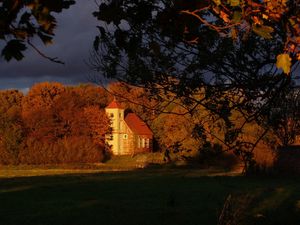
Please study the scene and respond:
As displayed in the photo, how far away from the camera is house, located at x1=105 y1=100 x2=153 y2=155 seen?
3708 inches

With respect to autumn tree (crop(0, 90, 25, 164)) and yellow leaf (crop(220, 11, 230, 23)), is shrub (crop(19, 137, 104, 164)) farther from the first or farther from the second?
yellow leaf (crop(220, 11, 230, 23))

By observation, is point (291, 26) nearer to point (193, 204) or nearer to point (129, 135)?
point (193, 204)

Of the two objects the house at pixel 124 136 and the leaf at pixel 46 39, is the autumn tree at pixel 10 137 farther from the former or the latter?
the leaf at pixel 46 39

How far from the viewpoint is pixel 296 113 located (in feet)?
34.0

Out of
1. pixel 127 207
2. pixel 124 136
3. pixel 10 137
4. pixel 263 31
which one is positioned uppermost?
pixel 124 136

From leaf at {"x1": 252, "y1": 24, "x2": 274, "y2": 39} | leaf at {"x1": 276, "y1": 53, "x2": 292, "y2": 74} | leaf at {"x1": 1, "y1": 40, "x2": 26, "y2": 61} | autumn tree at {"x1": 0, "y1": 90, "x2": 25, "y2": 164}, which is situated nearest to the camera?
leaf at {"x1": 276, "y1": 53, "x2": 292, "y2": 74}

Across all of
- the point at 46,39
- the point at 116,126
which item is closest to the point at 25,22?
the point at 46,39

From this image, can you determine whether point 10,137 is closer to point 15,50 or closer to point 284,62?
point 15,50

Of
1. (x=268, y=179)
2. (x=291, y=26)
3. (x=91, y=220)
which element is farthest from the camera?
(x=268, y=179)

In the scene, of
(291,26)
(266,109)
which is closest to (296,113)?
(266,109)

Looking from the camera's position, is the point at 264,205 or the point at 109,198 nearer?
the point at 264,205

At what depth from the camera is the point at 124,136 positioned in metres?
96.8

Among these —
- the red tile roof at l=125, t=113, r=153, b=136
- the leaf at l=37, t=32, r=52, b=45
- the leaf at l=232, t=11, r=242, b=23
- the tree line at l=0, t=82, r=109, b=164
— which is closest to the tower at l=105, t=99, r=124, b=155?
the red tile roof at l=125, t=113, r=153, b=136

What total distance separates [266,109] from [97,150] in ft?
236
